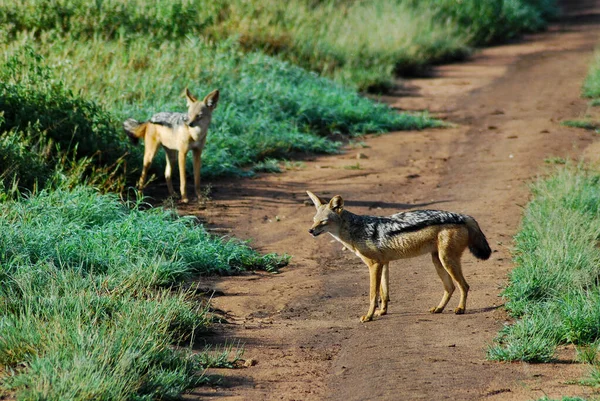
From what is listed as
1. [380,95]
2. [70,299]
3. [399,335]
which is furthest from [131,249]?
[380,95]

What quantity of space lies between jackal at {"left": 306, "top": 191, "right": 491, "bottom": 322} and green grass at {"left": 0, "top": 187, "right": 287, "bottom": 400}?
1.31 m

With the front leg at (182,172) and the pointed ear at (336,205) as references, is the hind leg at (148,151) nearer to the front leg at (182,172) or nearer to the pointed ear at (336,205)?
the front leg at (182,172)

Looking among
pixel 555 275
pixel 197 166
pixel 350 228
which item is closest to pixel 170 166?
pixel 197 166

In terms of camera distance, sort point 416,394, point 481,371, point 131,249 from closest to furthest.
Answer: point 416,394 → point 481,371 → point 131,249

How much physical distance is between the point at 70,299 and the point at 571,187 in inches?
233

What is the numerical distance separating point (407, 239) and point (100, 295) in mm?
2455

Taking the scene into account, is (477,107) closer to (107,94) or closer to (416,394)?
(107,94)

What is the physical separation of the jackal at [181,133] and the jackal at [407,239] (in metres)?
3.52

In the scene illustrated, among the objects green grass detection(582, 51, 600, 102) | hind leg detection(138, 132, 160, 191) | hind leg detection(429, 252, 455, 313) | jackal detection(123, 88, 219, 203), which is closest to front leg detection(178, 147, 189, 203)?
jackal detection(123, 88, 219, 203)

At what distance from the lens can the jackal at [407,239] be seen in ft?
24.0

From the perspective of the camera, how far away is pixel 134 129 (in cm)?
1123

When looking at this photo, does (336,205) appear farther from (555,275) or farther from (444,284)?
(555,275)

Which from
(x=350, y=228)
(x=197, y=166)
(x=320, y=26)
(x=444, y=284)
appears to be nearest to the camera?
(x=444, y=284)

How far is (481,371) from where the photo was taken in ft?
20.2
